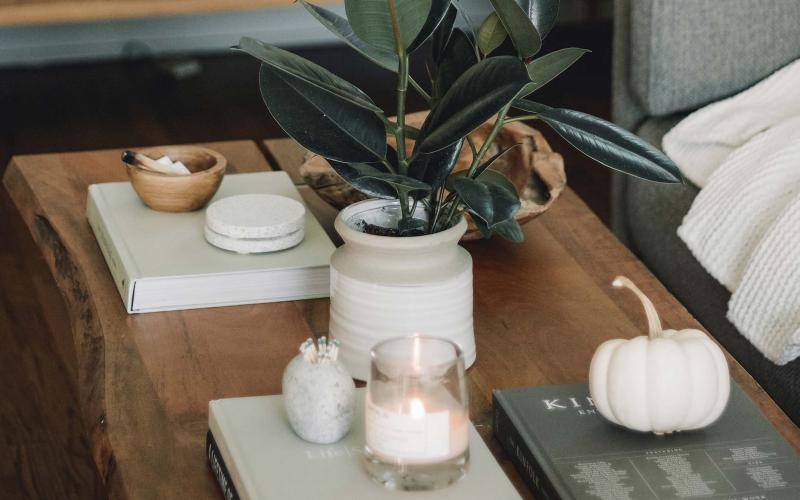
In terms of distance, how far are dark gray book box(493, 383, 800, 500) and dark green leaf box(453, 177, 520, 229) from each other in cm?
14

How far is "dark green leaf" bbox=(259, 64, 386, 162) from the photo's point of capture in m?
0.88

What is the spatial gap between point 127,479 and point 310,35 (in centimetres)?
281

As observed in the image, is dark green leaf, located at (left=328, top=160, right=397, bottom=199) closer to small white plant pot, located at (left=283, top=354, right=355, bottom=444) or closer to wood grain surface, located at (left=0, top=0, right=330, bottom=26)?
small white plant pot, located at (left=283, top=354, right=355, bottom=444)

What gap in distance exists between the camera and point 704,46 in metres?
1.63

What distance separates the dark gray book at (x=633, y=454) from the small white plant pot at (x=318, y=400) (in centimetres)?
13

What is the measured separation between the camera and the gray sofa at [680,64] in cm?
159

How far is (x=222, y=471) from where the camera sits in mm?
782

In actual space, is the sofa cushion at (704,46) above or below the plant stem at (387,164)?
below

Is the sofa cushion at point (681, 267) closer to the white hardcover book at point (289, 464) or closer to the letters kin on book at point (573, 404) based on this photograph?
the letters kin on book at point (573, 404)

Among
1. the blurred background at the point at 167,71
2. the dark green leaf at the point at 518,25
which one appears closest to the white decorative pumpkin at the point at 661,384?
the dark green leaf at the point at 518,25

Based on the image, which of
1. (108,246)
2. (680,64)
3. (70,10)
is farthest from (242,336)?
(70,10)

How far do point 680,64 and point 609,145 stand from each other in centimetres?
83

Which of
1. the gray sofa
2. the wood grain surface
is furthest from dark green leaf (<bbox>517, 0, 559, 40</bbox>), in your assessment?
the wood grain surface

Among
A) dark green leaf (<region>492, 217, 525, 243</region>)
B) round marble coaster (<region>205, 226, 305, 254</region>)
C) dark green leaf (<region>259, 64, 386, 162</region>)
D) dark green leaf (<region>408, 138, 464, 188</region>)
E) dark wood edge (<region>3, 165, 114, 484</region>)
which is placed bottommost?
dark wood edge (<region>3, 165, 114, 484</region>)
